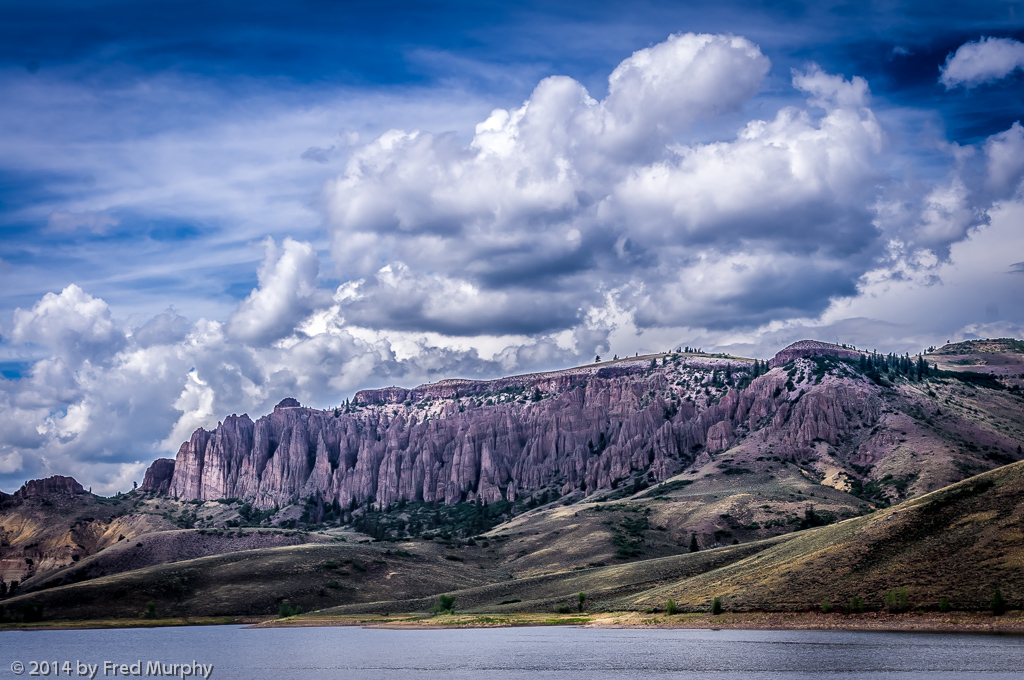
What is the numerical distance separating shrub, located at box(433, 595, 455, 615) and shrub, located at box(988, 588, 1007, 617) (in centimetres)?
7466

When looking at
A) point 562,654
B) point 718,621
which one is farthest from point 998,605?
point 562,654

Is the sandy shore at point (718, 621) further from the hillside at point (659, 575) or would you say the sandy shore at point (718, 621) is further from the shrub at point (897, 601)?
the hillside at point (659, 575)

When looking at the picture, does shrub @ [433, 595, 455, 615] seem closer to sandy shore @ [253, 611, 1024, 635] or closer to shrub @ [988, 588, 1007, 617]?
Answer: sandy shore @ [253, 611, 1024, 635]

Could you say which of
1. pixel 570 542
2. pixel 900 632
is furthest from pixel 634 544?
pixel 900 632

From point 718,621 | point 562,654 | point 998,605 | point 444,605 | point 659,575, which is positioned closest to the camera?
point 998,605

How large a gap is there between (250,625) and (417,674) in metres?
76.3

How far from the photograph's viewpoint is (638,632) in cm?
9519

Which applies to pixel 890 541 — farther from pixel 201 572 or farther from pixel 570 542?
pixel 201 572

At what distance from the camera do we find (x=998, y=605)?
73750mm

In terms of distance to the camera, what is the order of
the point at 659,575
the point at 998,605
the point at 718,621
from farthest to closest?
the point at 659,575
the point at 718,621
the point at 998,605

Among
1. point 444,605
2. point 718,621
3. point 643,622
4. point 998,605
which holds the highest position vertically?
point 998,605

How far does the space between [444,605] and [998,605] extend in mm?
77244

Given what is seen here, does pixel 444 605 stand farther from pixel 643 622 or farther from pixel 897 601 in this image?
pixel 897 601

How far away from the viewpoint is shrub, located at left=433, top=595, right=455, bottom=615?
128750 millimetres
